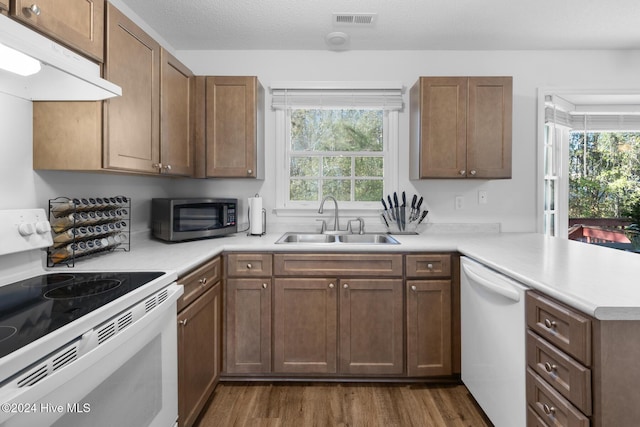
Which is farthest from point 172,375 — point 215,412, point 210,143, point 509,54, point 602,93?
point 602,93

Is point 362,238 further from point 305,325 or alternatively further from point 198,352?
point 198,352

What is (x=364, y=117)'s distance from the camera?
2.86m

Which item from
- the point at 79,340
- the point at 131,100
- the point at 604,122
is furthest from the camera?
the point at 604,122

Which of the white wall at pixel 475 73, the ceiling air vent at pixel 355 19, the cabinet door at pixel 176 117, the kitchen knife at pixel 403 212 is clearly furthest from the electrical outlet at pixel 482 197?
the cabinet door at pixel 176 117

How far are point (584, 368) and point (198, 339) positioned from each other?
5.31 feet

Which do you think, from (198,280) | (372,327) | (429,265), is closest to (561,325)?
(429,265)

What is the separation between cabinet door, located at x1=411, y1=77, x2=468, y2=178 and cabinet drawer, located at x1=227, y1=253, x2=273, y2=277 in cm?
127

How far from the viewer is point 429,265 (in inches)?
84.8

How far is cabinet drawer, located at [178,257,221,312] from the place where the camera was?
160cm

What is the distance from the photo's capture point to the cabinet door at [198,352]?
1580 millimetres

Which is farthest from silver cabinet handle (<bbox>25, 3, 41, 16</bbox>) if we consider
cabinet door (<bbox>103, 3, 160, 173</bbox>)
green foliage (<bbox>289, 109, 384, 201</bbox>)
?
green foliage (<bbox>289, 109, 384, 201</bbox>)

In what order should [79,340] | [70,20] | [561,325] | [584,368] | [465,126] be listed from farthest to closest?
[465,126], [70,20], [561,325], [584,368], [79,340]

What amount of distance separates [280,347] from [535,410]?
1.36 m

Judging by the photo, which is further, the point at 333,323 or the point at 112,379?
the point at 333,323
